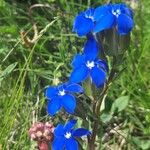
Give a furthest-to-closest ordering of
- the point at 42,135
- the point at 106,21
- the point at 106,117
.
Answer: the point at 106,117 < the point at 42,135 < the point at 106,21

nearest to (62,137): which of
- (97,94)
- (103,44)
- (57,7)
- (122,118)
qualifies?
(97,94)

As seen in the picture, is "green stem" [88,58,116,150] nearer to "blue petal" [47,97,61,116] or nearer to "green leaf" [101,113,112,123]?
"blue petal" [47,97,61,116]

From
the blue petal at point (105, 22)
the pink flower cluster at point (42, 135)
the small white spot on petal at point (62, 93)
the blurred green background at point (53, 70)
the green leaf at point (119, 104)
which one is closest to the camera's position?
the blue petal at point (105, 22)

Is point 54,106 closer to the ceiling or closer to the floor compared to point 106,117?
closer to the ceiling

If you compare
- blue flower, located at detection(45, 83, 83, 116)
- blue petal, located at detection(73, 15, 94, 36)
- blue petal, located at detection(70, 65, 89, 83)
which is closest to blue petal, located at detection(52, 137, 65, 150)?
blue flower, located at detection(45, 83, 83, 116)

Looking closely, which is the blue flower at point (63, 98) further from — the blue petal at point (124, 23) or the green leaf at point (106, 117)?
the green leaf at point (106, 117)

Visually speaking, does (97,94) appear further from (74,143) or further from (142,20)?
(142,20)

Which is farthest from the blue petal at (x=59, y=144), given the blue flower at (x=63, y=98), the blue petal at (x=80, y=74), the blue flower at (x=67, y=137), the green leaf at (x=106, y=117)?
the green leaf at (x=106, y=117)

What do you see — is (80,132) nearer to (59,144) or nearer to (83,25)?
(59,144)

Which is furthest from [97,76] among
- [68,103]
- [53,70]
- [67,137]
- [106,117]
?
[53,70]
